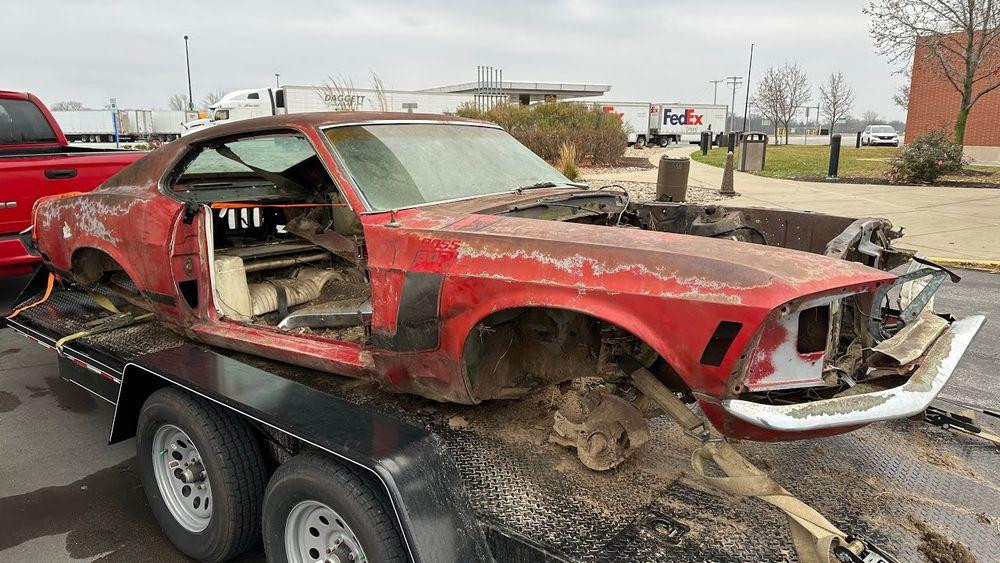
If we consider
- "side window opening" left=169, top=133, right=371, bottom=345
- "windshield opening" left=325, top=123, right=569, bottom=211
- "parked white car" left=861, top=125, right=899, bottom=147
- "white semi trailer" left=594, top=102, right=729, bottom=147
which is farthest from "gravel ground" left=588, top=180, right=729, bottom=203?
"parked white car" left=861, top=125, right=899, bottom=147

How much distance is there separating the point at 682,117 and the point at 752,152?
26.9 m

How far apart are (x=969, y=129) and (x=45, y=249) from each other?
1226 inches

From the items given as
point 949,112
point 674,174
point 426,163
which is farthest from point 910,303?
point 949,112

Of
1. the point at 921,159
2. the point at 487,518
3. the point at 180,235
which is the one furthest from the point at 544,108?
the point at 487,518

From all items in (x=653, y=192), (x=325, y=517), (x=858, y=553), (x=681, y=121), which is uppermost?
(x=681, y=121)

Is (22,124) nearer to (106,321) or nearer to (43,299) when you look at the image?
(43,299)

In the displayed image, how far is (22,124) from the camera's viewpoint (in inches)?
285

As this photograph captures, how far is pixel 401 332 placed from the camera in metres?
2.60

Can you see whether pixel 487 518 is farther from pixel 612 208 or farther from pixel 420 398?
pixel 612 208

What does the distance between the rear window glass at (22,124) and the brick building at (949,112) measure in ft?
83.3

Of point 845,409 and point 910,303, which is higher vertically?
point 910,303

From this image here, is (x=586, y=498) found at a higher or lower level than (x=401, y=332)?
lower

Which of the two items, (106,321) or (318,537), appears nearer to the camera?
(318,537)

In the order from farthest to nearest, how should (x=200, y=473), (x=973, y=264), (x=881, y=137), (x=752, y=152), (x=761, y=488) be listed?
(x=881, y=137), (x=752, y=152), (x=973, y=264), (x=200, y=473), (x=761, y=488)
